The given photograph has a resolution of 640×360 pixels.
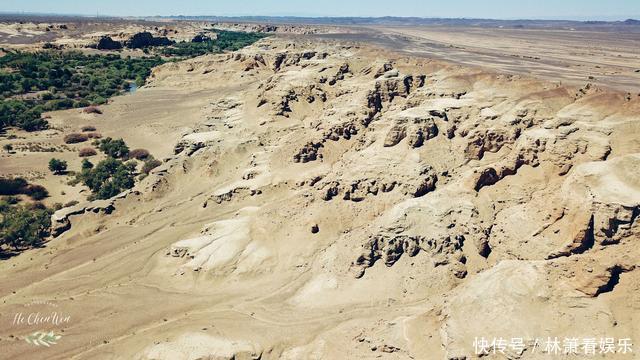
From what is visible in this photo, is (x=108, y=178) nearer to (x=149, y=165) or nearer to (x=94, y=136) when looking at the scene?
(x=149, y=165)

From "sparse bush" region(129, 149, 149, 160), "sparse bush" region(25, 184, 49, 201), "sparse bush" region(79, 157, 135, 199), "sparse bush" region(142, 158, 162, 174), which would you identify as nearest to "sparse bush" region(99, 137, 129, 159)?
"sparse bush" region(129, 149, 149, 160)

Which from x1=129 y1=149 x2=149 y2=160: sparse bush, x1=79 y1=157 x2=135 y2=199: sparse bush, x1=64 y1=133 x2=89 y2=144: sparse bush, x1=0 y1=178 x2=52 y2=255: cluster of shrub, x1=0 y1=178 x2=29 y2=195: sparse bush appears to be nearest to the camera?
x1=0 y1=178 x2=52 y2=255: cluster of shrub

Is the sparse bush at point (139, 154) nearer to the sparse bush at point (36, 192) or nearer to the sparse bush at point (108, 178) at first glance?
the sparse bush at point (108, 178)

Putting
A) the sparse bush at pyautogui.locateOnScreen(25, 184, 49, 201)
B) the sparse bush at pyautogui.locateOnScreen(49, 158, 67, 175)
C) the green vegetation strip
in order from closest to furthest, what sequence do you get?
1. the sparse bush at pyautogui.locateOnScreen(25, 184, 49, 201)
2. the sparse bush at pyautogui.locateOnScreen(49, 158, 67, 175)
3. the green vegetation strip

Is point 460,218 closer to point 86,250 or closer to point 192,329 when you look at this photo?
point 192,329

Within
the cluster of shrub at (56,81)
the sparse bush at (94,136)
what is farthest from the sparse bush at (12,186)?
the cluster of shrub at (56,81)

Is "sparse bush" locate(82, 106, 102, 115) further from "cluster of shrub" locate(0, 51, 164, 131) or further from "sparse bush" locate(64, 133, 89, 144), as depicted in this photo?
"sparse bush" locate(64, 133, 89, 144)
